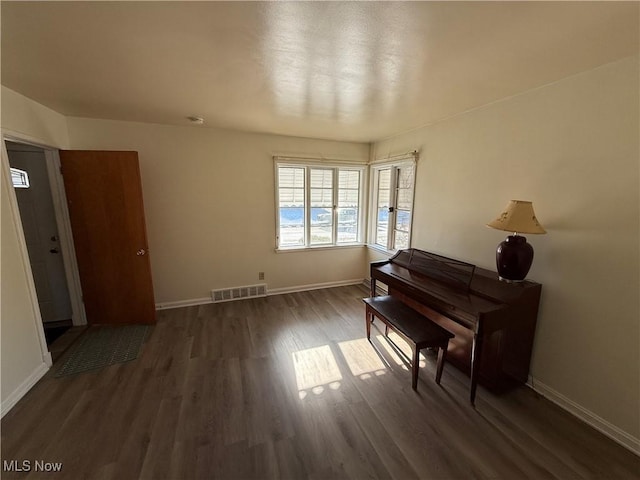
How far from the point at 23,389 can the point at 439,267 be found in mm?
3638

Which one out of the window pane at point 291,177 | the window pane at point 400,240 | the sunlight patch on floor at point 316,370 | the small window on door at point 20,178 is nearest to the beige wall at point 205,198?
the window pane at point 291,177

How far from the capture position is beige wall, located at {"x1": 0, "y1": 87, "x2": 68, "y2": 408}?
75.2 inches

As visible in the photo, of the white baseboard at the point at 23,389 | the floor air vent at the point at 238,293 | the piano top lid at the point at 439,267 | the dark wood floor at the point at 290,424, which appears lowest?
the dark wood floor at the point at 290,424

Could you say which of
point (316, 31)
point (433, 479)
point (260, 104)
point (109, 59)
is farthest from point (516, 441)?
point (109, 59)

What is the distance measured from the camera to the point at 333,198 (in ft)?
13.8

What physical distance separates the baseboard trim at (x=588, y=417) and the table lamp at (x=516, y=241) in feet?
2.91

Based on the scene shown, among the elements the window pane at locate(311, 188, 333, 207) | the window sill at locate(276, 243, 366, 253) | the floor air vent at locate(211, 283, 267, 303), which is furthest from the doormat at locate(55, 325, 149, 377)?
the window pane at locate(311, 188, 333, 207)

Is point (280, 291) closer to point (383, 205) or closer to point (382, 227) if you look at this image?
point (382, 227)

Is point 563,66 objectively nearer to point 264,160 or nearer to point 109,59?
point 109,59

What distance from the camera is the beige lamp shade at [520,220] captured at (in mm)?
1842

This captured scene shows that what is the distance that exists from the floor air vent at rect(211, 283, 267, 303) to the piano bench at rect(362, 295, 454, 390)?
1897mm

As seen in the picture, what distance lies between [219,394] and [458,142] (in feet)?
10.5

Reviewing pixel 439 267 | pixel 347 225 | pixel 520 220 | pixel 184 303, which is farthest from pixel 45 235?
pixel 520 220

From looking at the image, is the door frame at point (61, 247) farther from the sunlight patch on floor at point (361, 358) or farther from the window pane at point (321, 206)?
the window pane at point (321, 206)
